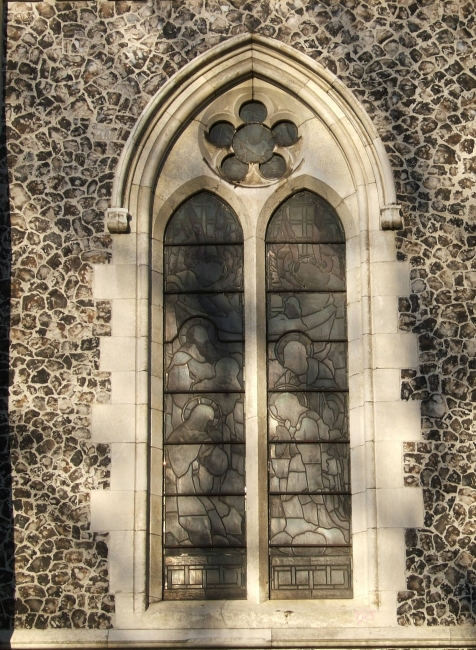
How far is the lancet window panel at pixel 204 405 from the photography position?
9.20 m

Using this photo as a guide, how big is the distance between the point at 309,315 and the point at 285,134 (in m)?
1.44

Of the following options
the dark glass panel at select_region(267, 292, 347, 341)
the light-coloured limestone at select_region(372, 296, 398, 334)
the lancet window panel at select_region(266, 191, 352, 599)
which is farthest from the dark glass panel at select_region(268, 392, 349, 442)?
the light-coloured limestone at select_region(372, 296, 398, 334)

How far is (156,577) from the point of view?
9.10 meters

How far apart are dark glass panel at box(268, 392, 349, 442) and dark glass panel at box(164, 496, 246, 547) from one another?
0.59m

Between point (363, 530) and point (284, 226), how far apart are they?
2.33m

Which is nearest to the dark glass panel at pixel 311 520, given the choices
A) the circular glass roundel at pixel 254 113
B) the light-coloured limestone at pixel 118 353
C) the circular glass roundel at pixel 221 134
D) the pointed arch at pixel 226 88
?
the light-coloured limestone at pixel 118 353

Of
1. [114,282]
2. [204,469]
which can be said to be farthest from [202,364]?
[114,282]

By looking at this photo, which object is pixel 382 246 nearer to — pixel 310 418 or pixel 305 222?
pixel 305 222

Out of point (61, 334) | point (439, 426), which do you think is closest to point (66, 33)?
point (61, 334)

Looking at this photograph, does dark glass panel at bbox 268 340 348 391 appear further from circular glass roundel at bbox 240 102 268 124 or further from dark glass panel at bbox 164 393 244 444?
circular glass roundel at bbox 240 102 268 124

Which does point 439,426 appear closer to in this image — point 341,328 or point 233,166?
point 341,328

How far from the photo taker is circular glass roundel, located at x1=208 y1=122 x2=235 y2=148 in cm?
1002

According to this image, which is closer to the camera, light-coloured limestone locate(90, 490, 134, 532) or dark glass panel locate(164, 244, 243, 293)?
light-coloured limestone locate(90, 490, 134, 532)

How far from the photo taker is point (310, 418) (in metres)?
9.44
